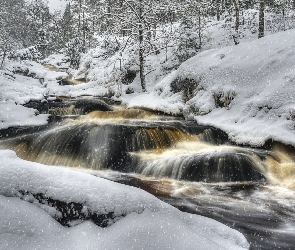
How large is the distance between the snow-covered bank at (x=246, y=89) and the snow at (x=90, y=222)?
5504 mm

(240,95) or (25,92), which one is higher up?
(25,92)

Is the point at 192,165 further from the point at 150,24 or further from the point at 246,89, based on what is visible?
the point at 150,24

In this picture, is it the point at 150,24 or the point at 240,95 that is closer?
the point at 240,95

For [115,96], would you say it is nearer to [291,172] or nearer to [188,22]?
[188,22]

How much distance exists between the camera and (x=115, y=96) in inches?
714

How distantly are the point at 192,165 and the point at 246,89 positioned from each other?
4164 millimetres

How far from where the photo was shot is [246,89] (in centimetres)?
924

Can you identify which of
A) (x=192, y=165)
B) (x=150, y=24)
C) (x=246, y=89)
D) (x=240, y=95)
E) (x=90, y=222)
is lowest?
(x=192, y=165)

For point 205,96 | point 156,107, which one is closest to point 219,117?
point 205,96

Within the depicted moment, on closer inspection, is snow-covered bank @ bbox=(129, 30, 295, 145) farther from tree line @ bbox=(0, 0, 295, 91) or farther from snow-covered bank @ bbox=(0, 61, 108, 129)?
snow-covered bank @ bbox=(0, 61, 108, 129)

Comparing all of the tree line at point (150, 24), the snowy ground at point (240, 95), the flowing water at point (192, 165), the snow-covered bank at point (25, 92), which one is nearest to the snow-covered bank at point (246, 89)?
the snowy ground at point (240, 95)

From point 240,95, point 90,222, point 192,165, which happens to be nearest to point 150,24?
point 240,95

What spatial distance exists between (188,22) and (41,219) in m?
17.8

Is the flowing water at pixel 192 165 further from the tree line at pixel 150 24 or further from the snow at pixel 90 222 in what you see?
the tree line at pixel 150 24
